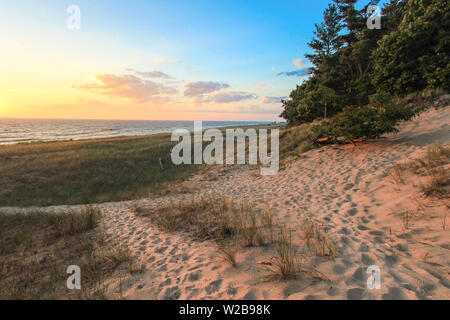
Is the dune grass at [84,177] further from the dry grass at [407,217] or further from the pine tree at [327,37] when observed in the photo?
the pine tree at [327,37]

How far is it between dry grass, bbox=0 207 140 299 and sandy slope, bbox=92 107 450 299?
50 centimetres

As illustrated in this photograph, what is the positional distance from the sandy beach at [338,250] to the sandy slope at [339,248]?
0.01 metres

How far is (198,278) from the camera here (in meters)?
3.11

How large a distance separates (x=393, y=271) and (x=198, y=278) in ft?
9.61

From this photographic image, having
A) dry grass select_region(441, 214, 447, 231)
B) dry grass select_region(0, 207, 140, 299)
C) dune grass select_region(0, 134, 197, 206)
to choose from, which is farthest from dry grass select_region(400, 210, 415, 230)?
dune grass select_region(0, 134, 197, 206)

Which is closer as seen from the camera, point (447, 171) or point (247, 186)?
point (447, 171)

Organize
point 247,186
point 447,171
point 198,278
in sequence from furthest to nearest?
point 247,186, point 447,171, point 198,278

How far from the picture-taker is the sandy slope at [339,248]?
100 inches

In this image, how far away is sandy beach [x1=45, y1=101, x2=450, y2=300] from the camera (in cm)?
256

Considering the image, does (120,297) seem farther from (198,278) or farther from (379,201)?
(379,201)

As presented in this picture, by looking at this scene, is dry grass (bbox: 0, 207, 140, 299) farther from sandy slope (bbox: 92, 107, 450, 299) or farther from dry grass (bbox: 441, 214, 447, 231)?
dry grass (bbox: 441, 214, 447, 231)

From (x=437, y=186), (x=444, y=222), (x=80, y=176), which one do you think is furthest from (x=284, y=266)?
(x=80, y=176)
